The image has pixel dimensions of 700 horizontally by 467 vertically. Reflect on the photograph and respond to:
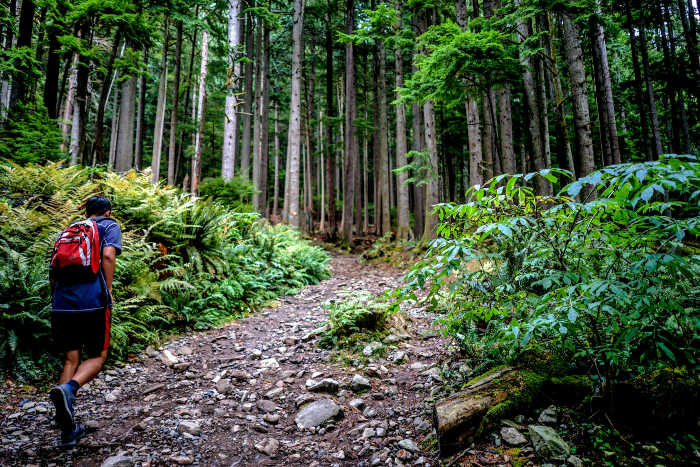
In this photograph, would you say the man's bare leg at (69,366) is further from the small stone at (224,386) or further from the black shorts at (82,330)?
the small stone at (224,386)

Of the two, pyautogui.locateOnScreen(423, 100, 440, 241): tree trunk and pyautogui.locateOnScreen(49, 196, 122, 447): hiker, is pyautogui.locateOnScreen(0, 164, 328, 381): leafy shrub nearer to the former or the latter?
pyautogui.locateOnScreen(49, 196, 122, 447): hiker

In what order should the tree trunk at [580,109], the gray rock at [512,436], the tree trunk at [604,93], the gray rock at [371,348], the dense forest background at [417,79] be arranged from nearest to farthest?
the gray rock at [512,436], the gray rock at [371,348], the tree trunk at [580,109], the dense forest background at [417,79], the tree trunk at [604,93]

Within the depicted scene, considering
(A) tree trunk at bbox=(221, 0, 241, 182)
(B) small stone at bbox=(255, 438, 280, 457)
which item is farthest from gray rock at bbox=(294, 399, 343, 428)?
(A) tree trunk at bbox=(221, 0, 241, 182)

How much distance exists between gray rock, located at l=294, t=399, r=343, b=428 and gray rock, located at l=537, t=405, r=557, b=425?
1822 mm

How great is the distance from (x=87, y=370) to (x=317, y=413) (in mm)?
2342

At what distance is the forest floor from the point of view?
9.04 feet

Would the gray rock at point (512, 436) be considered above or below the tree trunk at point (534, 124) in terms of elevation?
below

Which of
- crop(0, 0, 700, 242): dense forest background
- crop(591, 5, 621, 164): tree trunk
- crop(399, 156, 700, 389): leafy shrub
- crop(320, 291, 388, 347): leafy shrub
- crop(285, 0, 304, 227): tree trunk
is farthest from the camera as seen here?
crop(285, 0, 304, 227): tree trunk

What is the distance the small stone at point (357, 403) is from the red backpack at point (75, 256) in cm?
300

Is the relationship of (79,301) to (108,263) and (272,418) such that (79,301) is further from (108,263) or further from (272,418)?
(272,418)

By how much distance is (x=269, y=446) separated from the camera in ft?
9.61

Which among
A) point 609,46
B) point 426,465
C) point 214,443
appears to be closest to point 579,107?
point 426,465

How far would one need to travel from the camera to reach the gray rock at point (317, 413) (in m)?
3.24

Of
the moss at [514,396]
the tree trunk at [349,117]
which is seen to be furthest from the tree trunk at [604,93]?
the moss at [514,396]
